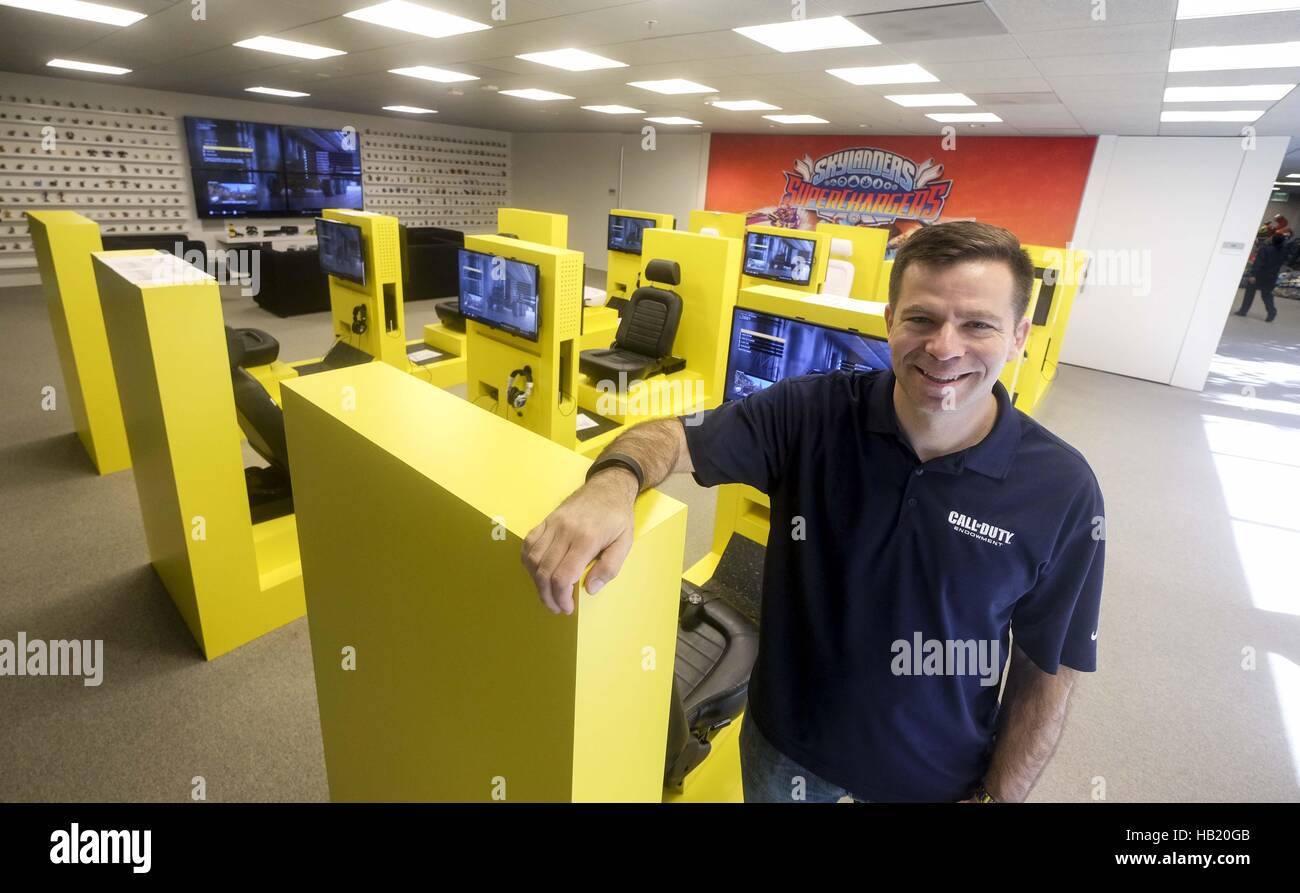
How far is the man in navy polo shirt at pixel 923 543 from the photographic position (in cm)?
120

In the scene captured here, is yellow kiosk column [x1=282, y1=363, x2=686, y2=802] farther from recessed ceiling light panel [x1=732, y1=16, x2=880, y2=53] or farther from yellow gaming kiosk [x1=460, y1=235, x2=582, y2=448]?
recessed ceiling light panel [x1=732, y1=16, x2=880, y2=53]

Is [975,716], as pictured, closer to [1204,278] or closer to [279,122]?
[1204,278]

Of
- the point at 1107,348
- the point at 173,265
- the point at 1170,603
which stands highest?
the point at 173,265

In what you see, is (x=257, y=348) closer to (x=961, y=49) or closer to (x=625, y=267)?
(x=625, y=267)

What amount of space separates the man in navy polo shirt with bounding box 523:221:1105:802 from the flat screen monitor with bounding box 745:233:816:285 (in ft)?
17.8

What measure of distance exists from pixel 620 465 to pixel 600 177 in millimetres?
14107

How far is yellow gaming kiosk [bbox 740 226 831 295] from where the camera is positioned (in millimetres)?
6402

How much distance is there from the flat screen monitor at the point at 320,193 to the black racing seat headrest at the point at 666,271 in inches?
312

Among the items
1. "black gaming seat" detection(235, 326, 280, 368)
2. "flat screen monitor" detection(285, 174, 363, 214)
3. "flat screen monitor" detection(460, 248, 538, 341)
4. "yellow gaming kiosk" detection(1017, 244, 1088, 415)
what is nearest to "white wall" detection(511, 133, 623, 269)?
"flat screen monitor" detection(285, 174, 363, 214)
